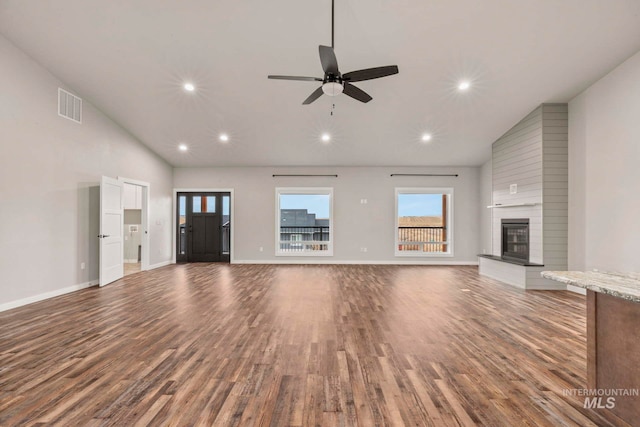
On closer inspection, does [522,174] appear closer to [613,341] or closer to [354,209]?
[354,209]

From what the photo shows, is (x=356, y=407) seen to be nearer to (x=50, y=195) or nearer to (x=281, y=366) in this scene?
(x=281, y=366)

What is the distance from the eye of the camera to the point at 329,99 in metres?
5.22

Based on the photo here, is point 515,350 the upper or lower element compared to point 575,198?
lower

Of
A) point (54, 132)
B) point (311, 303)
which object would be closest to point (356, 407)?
point (311, 303)

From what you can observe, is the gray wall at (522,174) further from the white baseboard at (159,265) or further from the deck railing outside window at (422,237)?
the white baseboard at (159,265)

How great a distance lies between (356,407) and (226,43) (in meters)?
4.34

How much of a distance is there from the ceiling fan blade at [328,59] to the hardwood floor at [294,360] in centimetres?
273

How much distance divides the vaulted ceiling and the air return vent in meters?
0.21

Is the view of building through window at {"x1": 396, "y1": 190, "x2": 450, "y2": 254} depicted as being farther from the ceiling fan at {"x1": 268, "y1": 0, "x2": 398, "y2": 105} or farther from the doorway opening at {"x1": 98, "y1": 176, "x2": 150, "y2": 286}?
the doorway opening at {"x1": 98, "y1": 176, "x2": 150, "y2": 286}

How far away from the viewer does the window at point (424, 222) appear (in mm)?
8125

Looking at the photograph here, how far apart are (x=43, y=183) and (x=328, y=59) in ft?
15.1

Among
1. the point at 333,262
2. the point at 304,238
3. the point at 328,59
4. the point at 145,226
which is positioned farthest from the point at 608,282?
the point at 145,226

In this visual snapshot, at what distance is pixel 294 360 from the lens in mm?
2488

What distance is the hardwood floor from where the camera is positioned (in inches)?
71.1
